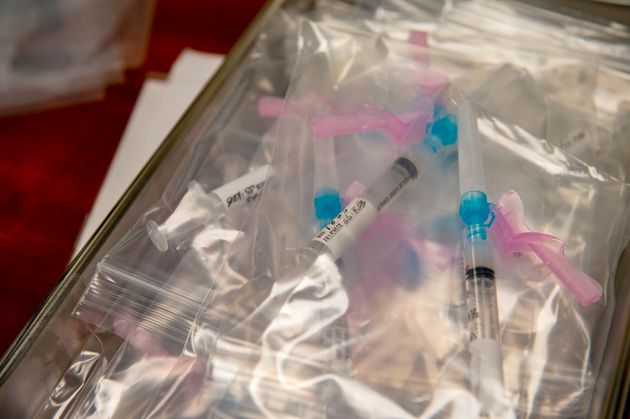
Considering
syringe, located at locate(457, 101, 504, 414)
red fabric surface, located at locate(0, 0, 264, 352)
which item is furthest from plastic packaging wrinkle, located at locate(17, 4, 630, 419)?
red fabric surface, located at locate(0, 0, 264, 352)

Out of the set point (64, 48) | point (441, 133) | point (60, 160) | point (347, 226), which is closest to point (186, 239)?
point (347, 226)

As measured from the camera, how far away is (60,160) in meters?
0.73

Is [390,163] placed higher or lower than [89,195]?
higher

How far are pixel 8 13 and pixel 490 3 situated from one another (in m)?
0.58

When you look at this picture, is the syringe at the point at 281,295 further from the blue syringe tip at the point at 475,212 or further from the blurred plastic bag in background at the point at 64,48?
the blurred plastic bag in background at the point at 64,48

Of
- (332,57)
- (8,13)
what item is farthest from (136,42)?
(332,57)

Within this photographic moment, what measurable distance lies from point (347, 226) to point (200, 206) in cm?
13

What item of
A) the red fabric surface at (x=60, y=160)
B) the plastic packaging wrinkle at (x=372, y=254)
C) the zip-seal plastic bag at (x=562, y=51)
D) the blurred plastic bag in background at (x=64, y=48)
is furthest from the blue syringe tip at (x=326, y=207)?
the blurred plastic bag in background at (x=64, y=48)

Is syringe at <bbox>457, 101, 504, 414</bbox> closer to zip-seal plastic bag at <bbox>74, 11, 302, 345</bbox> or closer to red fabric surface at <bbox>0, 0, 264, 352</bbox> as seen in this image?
zip-seal plastic bag at <bbox>74, 11, 302, 345</bbox>

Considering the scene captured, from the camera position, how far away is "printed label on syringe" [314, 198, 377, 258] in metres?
0.42

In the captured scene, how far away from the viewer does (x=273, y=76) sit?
0.62 m

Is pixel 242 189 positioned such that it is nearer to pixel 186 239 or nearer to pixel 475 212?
pixel 186 239

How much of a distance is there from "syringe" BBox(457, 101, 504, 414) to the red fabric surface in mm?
426

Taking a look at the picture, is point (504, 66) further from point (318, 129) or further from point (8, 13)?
point (8, 13)
